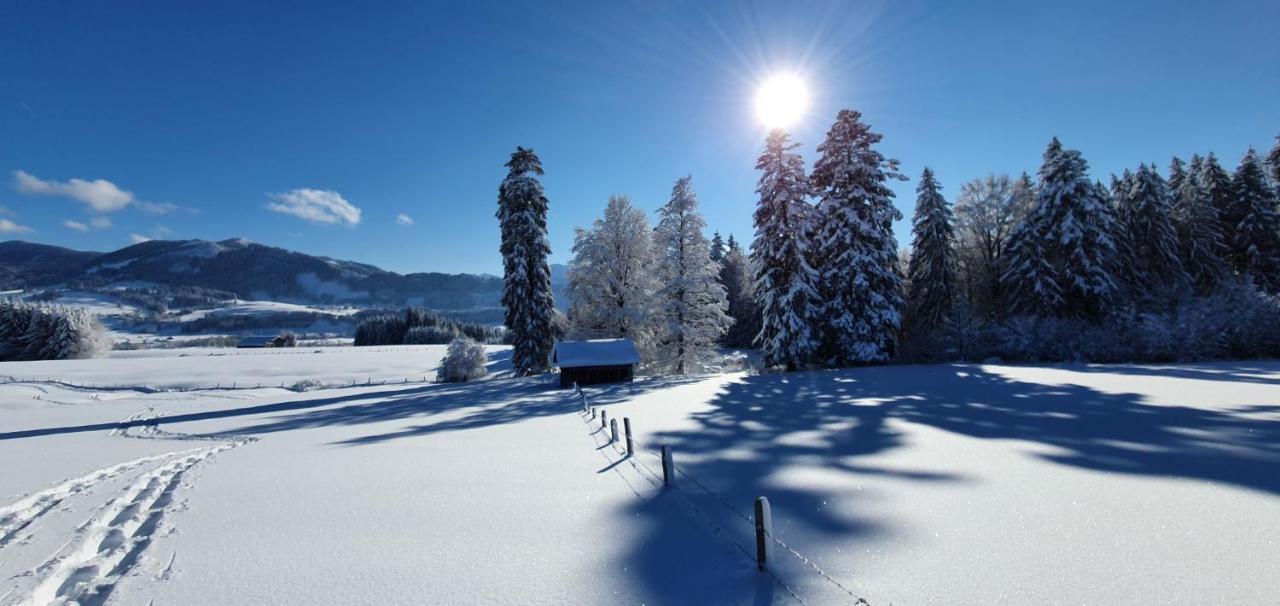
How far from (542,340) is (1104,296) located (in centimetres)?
3140

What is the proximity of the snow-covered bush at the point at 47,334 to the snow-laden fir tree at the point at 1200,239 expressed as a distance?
9547 centimetres

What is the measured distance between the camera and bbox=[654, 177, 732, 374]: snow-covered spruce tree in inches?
1104

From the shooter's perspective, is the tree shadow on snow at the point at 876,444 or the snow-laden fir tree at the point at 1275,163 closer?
the tree shadow on snow at the point at 876,444

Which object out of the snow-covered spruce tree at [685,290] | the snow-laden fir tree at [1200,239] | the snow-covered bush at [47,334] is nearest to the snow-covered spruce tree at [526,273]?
the snow-covered spruce tree at [685,290]

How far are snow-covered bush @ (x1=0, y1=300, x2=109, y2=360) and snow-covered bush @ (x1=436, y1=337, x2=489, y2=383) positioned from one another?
48689 millimetres

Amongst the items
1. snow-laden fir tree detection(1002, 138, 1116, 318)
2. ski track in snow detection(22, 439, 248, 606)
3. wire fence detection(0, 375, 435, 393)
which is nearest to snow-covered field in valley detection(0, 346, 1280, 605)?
ski track in snow detection(22, 439, 248, 606)

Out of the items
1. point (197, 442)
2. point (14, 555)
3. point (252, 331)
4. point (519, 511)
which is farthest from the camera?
point (252, 331)

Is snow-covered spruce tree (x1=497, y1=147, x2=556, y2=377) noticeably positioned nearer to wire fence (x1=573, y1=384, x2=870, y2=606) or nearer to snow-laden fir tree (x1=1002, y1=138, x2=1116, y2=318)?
wire fence (x1=573, y1=384, x2=870, y2=606)

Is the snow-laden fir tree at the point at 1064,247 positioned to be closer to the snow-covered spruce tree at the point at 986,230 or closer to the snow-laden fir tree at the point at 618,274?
the snow-covered spruce tree at the point at 986,230

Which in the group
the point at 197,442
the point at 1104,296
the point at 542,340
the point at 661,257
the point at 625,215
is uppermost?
the point at 625,215

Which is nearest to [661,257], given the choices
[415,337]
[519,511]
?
[519,511]

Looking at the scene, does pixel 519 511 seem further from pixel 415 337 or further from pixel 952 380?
pixel 415 337

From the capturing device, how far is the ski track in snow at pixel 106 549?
432cm

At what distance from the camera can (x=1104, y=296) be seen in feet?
84.6
